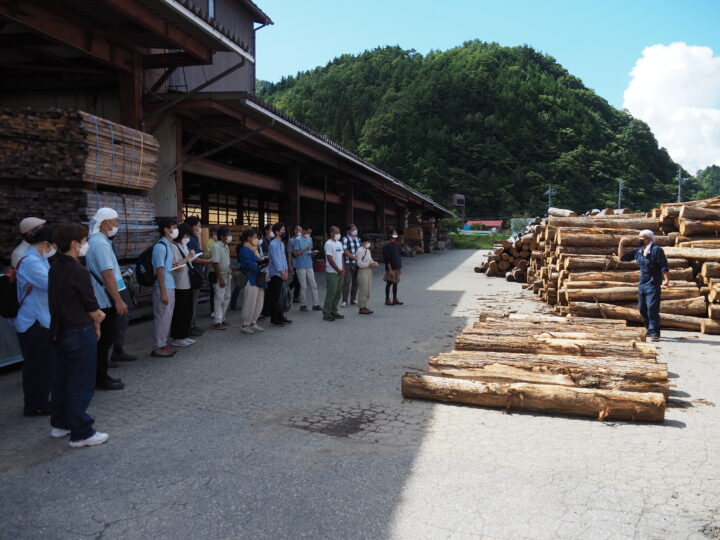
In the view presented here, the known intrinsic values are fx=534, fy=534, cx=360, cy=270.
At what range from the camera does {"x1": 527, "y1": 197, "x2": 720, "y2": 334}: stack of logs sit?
9.34 metres

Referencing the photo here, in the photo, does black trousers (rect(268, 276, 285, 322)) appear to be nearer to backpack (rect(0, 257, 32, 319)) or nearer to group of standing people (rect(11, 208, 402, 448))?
group of standing people (rect(11, 208, 402, 448))

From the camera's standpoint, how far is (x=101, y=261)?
5.17 meters

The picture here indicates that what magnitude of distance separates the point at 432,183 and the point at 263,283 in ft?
232

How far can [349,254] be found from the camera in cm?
1102

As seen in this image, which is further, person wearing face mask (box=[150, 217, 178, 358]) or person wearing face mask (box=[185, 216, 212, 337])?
person wearing face mask (box=[185, 216, 212, 337])

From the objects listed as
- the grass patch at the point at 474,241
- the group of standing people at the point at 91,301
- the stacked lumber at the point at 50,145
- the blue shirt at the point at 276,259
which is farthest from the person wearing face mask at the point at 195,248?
the grass patch at the point at 474,241

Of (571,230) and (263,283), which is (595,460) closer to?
(263,283)

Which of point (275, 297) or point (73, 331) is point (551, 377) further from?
point (275, 297)

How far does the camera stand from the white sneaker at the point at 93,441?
4.01m

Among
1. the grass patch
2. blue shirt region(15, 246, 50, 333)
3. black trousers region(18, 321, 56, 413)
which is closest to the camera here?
blue shirt region(15, 246, 50, 333)

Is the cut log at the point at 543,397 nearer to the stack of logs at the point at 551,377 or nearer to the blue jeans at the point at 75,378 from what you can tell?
the stack of logs at the point at 551,377

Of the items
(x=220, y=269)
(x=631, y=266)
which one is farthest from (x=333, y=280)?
(x=631, y=266)

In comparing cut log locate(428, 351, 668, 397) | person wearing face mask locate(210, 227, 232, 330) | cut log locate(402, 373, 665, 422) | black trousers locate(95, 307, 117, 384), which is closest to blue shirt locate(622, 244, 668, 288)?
cut log locate(428, 351, 668, 397)

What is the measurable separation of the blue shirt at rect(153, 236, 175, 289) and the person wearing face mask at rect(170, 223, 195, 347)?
0.18 metres
